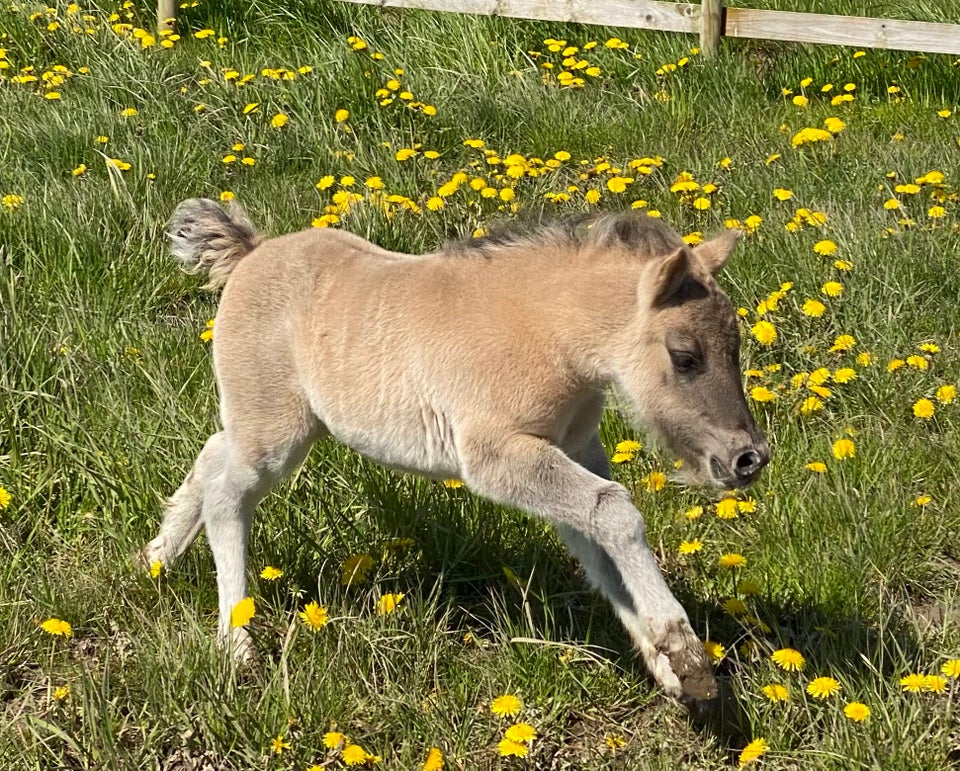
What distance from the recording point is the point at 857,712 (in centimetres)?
347

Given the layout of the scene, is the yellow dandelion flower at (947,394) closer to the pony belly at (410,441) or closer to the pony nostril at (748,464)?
the pony nostril at (748,464)

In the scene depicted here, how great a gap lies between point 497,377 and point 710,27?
546cm

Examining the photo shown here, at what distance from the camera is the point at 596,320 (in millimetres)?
3709

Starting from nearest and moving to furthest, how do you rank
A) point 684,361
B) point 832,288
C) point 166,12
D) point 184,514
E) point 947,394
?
point 684,361, point 184,514, point 947,394, point 832,288, point 166,12

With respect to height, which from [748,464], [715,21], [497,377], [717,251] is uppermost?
[717,251]

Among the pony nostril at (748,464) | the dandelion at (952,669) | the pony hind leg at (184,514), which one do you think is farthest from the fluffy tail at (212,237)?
the dandelion at (952,669)

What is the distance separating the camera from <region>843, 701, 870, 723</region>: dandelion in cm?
346

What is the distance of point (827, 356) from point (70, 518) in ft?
9.70

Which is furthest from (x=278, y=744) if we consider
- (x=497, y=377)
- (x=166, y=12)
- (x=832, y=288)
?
(x=166, y=12)

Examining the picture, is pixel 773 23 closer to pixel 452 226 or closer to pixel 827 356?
pixel 452 226

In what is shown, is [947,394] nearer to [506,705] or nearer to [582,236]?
[582,236]

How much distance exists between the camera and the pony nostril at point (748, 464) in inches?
140

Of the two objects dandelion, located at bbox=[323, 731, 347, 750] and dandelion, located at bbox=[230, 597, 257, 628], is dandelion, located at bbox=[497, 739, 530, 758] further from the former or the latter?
dandelion, located at bbox=[230, 597, 257, 628]

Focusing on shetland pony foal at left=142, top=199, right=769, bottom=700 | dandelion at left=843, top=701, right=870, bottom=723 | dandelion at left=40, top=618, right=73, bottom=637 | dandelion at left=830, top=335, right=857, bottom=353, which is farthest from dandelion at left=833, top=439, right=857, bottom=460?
dandelion at left=40, top=618, right=73, bottom=637
